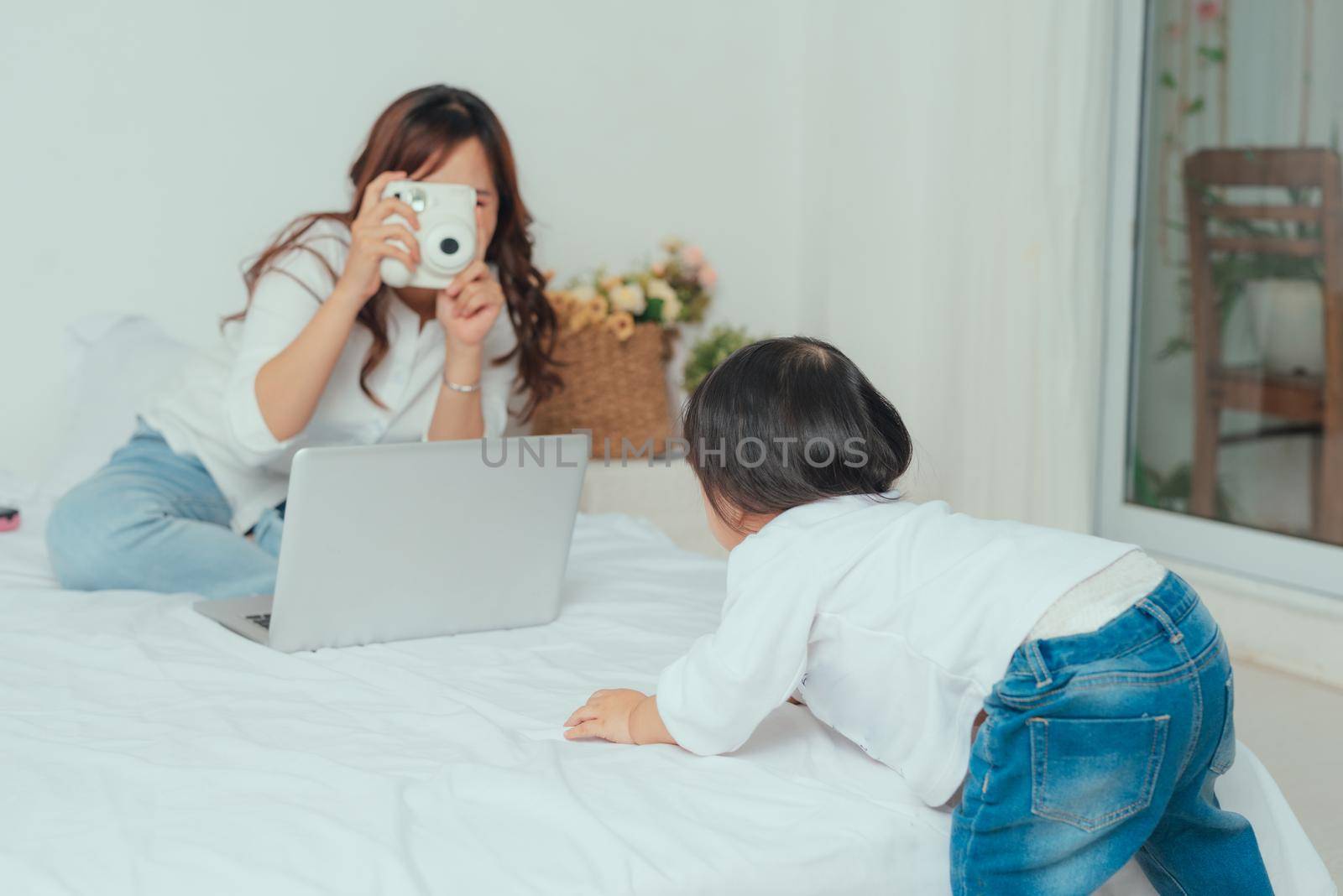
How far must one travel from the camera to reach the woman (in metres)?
1.61

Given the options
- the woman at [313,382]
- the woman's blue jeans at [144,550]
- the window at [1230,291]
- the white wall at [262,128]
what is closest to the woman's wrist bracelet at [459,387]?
the woman at [313,382]

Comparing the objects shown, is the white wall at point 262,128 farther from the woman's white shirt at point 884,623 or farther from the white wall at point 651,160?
the woman's white shirt at point 884,623

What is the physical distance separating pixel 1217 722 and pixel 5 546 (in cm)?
167

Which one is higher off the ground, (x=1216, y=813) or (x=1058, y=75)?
(x=1058, y=75)

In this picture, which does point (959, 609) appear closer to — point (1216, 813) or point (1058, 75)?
point (1216, 813)

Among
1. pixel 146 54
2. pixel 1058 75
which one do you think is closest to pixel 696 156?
pixel 1058 75

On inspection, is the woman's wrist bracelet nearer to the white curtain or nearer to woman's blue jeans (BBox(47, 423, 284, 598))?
woman's blue jeans (BBox(47, 423, 284, 598))

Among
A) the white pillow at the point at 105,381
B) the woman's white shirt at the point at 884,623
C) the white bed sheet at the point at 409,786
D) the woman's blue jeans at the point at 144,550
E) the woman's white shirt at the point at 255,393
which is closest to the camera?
the white bed sheet at the point at 409,786

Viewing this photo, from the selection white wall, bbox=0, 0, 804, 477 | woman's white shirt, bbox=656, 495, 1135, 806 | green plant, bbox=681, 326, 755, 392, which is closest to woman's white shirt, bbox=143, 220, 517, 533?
white wall, bbox=0, 0, 804, 477

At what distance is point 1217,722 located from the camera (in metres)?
0.95

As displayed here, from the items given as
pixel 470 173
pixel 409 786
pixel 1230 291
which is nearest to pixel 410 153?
pixel 470 173

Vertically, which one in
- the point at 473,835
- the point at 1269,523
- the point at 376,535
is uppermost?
the point at 376,535

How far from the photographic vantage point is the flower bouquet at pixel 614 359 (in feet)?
8.66

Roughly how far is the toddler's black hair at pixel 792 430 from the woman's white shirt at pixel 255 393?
743mm
